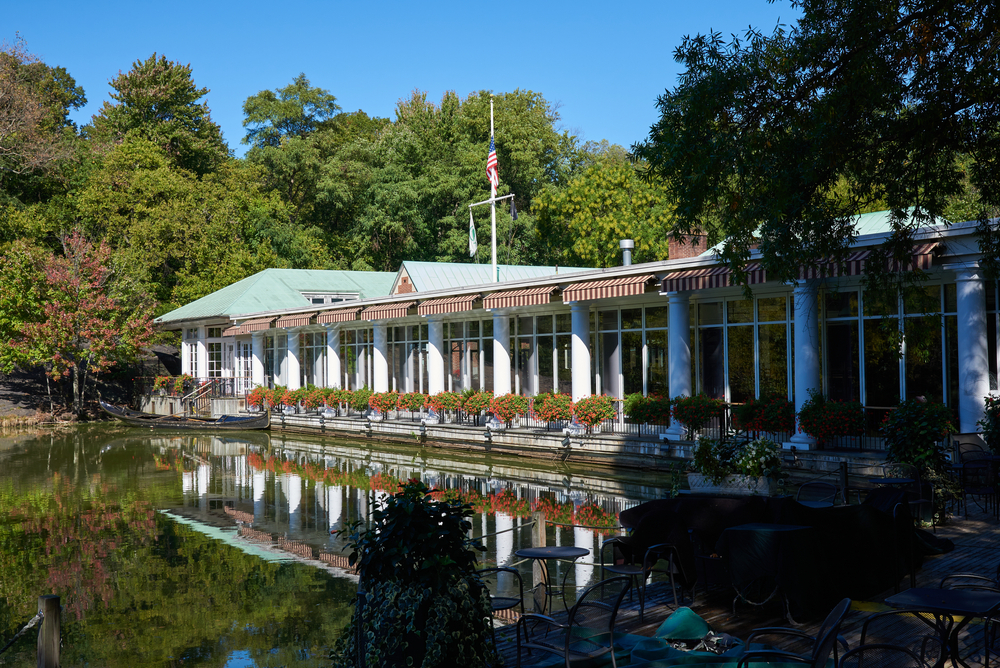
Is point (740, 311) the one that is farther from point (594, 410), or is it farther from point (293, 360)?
point (293, 360)

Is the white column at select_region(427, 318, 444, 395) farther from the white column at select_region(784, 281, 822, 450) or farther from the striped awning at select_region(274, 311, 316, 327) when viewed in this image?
the white column at select_region(784, 281, 822, 450)

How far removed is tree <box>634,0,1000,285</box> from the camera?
9047 mm

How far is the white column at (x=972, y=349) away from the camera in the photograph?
15.6 meters

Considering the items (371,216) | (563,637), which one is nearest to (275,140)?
(371,216)

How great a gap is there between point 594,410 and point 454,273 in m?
17.1

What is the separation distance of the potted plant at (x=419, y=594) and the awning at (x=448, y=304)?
70.0 feet

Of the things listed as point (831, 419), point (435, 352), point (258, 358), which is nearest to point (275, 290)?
point (258, 358)

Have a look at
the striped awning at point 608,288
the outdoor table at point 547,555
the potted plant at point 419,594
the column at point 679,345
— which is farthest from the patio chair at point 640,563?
the striped awning at point 608,288

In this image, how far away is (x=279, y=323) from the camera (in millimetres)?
35625

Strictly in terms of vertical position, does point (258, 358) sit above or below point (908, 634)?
above

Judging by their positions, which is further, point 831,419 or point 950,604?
point 831,419

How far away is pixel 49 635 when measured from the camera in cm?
604

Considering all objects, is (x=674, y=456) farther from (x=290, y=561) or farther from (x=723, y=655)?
(x=723, y=655)

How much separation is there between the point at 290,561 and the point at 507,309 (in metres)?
16.5
